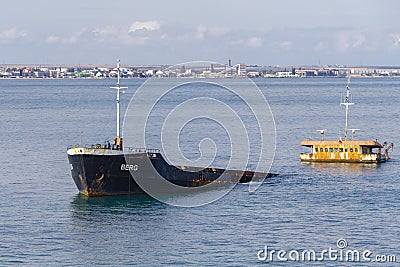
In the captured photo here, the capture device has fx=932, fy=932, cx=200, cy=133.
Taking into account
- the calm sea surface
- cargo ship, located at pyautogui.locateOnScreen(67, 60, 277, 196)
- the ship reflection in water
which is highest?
cargo ship, located at pyautogui.locateOnScreen(67, 60, 277, 196)

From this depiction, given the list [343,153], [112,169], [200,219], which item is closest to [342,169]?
[343,153]

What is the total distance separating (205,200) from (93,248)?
1466cm

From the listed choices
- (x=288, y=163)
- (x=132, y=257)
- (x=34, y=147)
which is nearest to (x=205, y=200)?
(x=132, y=257)

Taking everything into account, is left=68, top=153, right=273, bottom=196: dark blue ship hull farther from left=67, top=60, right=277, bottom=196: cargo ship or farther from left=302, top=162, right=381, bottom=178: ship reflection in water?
left=302, top=162, right=381, bottom=178: ship reflection in water

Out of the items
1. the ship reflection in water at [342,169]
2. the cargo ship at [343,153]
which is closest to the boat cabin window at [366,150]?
the cargo ship at [343,153]

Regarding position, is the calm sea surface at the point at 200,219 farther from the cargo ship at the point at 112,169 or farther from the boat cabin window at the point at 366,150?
the boat cabin window at the point at 366,150

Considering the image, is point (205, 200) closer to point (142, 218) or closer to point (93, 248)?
point (142, 218)

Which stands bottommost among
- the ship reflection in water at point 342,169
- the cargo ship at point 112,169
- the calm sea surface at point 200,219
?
the calm sea surface at point 200,219

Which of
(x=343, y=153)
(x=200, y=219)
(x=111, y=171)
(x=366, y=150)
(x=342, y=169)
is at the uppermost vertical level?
(x=366, y=150)

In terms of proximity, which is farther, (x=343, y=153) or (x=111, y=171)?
(x=343, y=153)

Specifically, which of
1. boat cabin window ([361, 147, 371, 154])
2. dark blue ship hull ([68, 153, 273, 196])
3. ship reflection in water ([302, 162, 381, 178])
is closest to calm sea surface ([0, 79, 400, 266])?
ship reflection in water ([302, 162, 381, 178])

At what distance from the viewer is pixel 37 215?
5428 cm

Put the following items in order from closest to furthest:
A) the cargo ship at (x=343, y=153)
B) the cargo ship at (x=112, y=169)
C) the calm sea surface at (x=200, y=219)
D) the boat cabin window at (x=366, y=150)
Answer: the calm sea surface at (x=200, y=219) → the cargo ship at (x=112, y=169) → the cargo ship at (x=343, y=153) → the boat cabin window at (x=366, y=150)

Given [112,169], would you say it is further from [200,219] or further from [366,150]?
[366,150]
